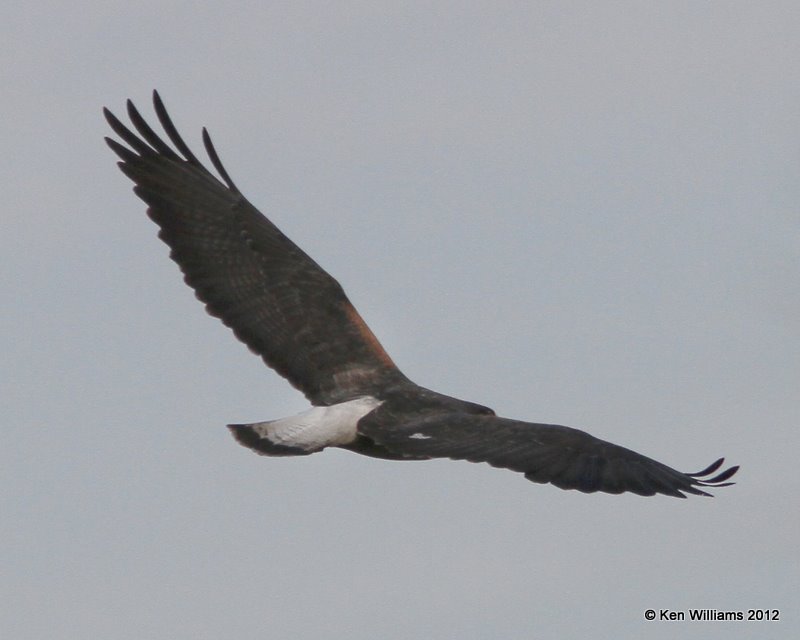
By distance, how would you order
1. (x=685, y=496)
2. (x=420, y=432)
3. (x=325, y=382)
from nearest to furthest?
(x=685, y=496) → (x=420, y=432) → (x=325, y=382)

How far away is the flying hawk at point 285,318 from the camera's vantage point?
14172 mm

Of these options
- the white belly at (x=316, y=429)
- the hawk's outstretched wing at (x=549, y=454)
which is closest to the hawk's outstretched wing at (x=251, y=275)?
the white belly at (x=316, y=429)

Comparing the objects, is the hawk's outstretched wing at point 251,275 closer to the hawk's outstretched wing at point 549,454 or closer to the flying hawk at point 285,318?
the flying hawk at point 285,318

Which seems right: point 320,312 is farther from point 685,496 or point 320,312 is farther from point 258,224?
point 685,496

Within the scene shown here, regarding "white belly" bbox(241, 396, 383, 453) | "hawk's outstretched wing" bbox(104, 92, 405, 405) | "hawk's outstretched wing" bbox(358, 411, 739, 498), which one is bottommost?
"hawk's outstretched wing" bbox(358, 411, 739, 498)

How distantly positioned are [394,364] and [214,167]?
7.50 feet

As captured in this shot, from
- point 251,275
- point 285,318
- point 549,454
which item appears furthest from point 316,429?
point 549,454

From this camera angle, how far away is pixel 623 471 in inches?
514

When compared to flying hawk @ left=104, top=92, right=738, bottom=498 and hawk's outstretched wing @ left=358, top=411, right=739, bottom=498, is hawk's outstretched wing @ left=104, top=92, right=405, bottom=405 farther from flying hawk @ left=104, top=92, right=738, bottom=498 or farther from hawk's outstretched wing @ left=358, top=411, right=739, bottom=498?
hawk's outstretched wing @ left=358, top=411, right=739, bottom=498

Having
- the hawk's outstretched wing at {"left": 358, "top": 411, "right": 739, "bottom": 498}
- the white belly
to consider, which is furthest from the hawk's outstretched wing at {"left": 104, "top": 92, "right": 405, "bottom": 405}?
the hawk's outstretched wing at {"left": 358, "top": 411, "right": 739, "bottom": 498}

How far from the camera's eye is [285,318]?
15250 millimetres

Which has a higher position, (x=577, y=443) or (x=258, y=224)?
(x=258, y=224)

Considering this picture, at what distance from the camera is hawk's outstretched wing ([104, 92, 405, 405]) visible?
1508cm

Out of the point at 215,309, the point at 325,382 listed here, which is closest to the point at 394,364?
the point at 325,382
